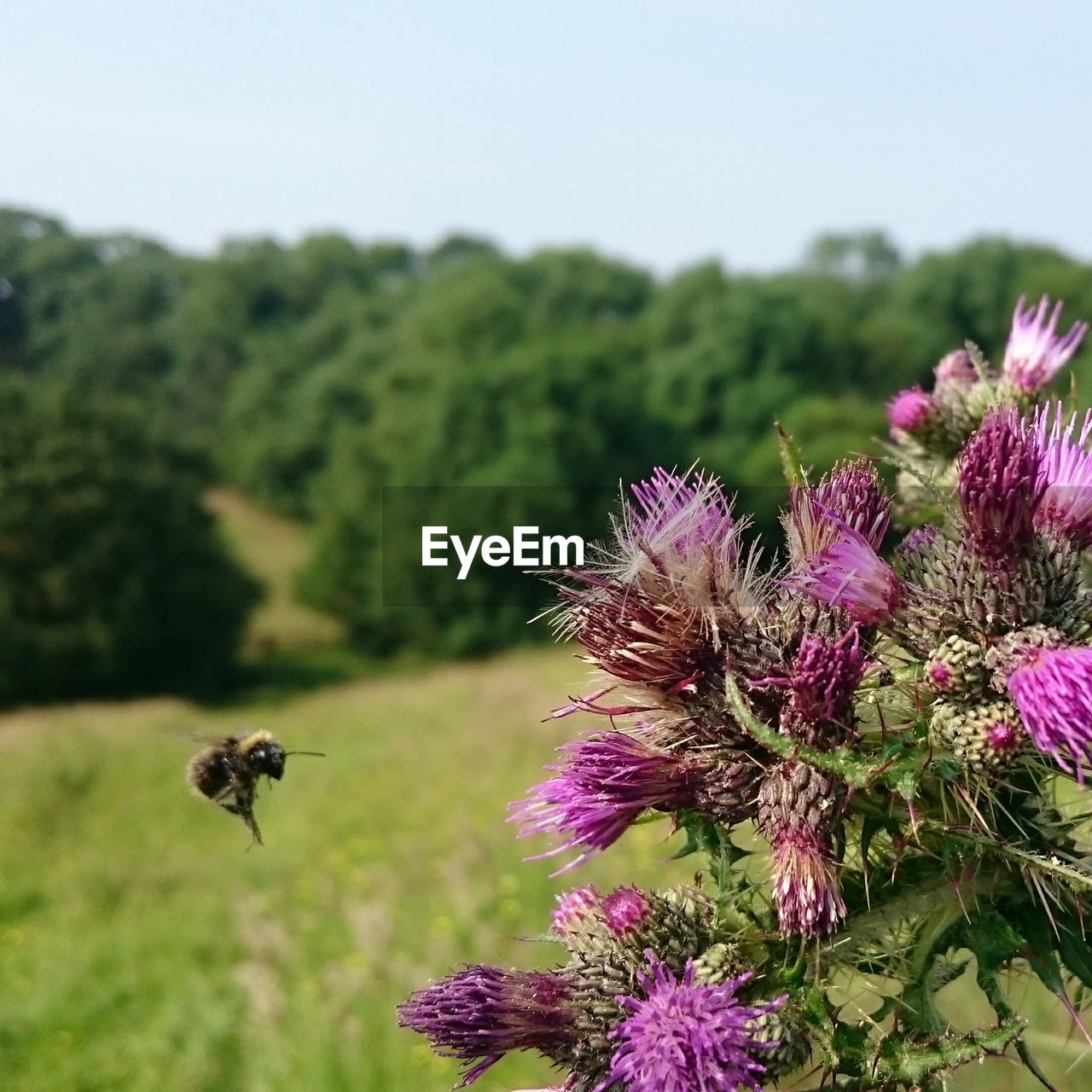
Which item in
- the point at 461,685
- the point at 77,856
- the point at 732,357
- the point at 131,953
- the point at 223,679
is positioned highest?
the point at 732,357

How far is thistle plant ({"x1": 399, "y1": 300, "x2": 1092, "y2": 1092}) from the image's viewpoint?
1.65 meters

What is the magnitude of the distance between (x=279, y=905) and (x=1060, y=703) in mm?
12662

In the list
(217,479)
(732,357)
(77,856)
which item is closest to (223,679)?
(217,479)

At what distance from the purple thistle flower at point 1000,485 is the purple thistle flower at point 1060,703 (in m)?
0.21

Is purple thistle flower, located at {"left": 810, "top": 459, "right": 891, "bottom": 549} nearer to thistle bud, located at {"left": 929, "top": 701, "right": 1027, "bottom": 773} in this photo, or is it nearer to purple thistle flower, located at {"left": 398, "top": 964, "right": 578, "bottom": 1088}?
thistle bud, located at {"left": 929, "top": 701, "right": 1027, "bottom": 773}

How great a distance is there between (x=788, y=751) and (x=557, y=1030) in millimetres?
685

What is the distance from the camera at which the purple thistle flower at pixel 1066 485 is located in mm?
1848

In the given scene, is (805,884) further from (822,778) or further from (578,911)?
(578,911)

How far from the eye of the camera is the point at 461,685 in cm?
3278

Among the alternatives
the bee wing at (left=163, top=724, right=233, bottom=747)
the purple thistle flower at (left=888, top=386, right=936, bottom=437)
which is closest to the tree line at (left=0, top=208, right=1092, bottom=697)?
the bee wing at (left=163, top=724, right=233, bottom=747)

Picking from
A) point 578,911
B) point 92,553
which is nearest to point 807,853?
point 578,911

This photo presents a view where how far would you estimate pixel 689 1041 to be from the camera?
1618 millimetres

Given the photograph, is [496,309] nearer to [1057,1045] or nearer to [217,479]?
[217,479]

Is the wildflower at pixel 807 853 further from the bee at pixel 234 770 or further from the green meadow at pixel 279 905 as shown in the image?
the bee at pixel 234 770
